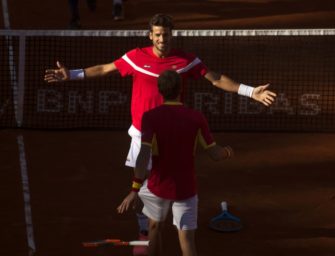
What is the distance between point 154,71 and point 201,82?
28.6 feet

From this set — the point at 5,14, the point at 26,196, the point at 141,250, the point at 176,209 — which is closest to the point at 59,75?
the point at 141,250

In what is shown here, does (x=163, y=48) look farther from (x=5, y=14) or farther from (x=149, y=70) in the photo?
(x=5, y=14)

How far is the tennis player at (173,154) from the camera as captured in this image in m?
7.65

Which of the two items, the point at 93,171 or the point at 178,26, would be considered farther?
the point at 178,26

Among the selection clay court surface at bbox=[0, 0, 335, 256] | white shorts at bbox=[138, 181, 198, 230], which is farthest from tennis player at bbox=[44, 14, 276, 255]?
clay court surface at bbox=[0, 0, 335, 256]

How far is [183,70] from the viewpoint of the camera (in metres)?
8.95

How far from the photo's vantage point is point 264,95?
8.64 meters

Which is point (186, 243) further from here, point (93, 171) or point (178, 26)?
point (178, 26)

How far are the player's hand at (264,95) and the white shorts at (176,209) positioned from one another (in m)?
1.39

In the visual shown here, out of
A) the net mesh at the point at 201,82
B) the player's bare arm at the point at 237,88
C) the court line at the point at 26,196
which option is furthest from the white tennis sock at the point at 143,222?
the net mesh at the point at 201,82

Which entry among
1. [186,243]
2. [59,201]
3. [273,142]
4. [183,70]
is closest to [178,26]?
[273,142]

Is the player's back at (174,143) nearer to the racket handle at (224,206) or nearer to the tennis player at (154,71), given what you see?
the tennis player at (154,71)

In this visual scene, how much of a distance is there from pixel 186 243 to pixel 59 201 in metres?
3.84

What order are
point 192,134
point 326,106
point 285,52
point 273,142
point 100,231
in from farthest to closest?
point 285,52 < point 326,106 < point 273,142 < point 100,231 < point 192,134
